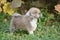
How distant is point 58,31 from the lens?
6.69m

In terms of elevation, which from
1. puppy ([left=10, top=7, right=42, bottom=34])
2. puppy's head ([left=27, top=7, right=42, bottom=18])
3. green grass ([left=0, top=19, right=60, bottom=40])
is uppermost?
puppy's head ([left=27, top=7, right=42, bottom=18])

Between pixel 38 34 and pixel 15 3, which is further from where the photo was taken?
pixel 15 3

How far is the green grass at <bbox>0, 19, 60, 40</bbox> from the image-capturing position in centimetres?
619

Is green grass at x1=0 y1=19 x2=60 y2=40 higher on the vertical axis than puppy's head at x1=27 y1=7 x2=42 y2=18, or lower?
lower

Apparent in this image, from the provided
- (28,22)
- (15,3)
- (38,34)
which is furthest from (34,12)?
(15,3)

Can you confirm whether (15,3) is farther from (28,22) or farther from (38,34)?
(38,34)

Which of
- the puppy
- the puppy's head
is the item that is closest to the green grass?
the puppy

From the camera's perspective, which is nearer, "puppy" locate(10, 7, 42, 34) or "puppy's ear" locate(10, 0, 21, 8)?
"puppy" locate(10, 7, 42, 34)

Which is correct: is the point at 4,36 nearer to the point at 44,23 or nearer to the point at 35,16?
the point at 35,16

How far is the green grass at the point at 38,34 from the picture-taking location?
6191 millimetres

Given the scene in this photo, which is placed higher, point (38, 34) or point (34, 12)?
point (34, 12)

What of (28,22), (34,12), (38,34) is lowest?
(38,34)

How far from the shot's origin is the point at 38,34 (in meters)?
6.39

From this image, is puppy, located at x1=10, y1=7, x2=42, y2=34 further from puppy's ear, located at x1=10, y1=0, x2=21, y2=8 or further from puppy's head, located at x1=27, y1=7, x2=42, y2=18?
puppy's ear, located at x1=10, y1=0, x2=21, y2=8
